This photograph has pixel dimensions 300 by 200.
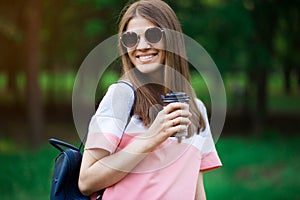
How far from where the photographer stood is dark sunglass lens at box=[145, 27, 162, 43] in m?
1.85

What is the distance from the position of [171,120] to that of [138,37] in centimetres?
30

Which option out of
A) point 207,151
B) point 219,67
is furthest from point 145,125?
point 219,67

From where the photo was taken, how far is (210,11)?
501 inches

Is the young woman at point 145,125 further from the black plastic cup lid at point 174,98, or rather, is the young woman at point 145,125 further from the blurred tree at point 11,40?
the blurred tree at point 11,40

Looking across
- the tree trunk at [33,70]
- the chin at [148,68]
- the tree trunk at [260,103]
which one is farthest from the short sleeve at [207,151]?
the tree trunk at [260,103]

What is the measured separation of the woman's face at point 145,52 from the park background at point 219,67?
569 cm

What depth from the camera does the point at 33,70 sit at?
13.5 m

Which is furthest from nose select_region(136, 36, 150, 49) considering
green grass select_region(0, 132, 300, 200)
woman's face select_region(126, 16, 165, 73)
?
green grass select_region(0, 132, 300, 200)

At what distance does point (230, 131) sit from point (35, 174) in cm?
884

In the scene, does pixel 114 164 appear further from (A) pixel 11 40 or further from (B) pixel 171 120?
(A) pixel 11 40

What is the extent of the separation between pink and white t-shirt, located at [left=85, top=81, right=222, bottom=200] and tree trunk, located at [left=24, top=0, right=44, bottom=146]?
37.9ft

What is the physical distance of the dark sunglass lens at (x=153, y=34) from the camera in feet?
6.07

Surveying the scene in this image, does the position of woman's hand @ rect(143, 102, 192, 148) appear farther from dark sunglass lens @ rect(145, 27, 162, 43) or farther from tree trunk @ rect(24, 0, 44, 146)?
tree trunk @ rect(24, 0, 44, 146)

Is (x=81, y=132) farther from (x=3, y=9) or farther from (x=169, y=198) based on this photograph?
(x=3, y=9)
